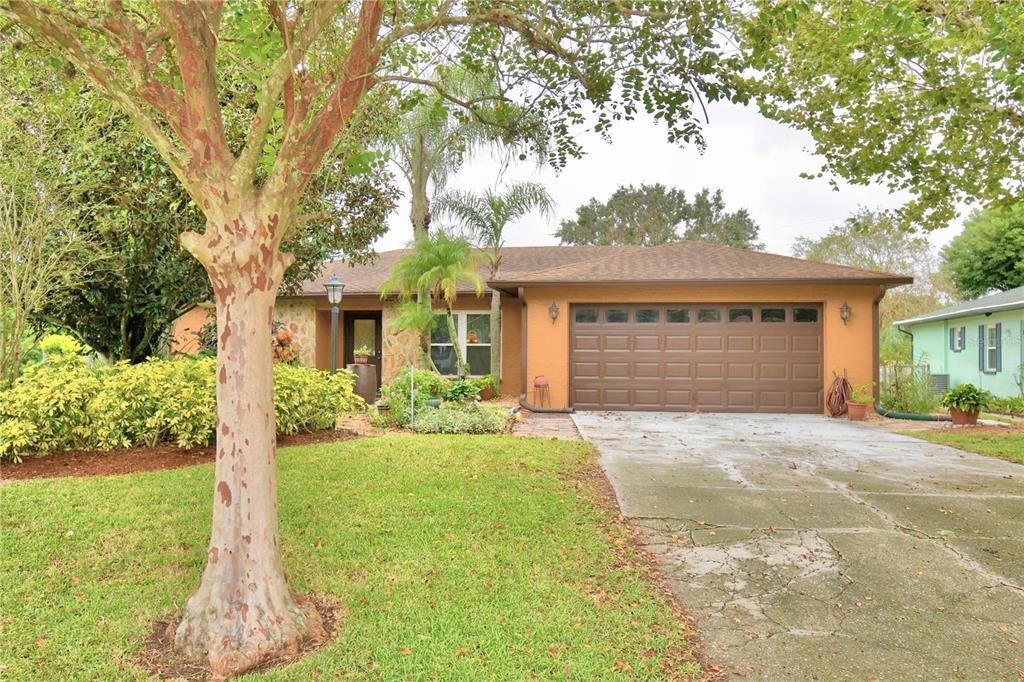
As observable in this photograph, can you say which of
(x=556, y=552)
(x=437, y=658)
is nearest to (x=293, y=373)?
(x=556, y=552)

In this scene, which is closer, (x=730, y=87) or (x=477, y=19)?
(x=477, y=19)

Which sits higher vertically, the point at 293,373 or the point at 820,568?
the point at 293,373

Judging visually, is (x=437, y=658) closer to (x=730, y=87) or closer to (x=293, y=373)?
(x=730, y=87)

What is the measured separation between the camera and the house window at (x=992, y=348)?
54.3 feet

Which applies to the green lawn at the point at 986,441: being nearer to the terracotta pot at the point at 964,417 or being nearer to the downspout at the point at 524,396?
the terracotta pot at the point at 964,417

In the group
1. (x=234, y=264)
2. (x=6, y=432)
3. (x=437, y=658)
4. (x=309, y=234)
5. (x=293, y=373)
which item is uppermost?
(x=309, y=234)

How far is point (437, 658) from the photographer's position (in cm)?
290

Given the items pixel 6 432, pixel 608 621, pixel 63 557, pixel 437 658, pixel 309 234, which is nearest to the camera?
pixel 437 658

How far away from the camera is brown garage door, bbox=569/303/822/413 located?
11844mm

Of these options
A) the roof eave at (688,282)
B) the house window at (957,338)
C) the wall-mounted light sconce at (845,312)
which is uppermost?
the roof eave at (688,282)

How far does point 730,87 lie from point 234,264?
431cm

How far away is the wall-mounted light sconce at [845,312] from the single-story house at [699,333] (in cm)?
2

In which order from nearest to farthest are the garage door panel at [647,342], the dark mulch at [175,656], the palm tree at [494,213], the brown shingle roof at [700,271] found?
1. the dark mulch at [175,656]
2. the brown shingle roof at [700,271]
3. the garage door panel at [647,342]
4. the palm tree at [494,213]

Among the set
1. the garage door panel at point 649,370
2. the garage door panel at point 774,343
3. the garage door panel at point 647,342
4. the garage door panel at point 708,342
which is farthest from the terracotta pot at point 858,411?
the garage door panel at point 647,342
